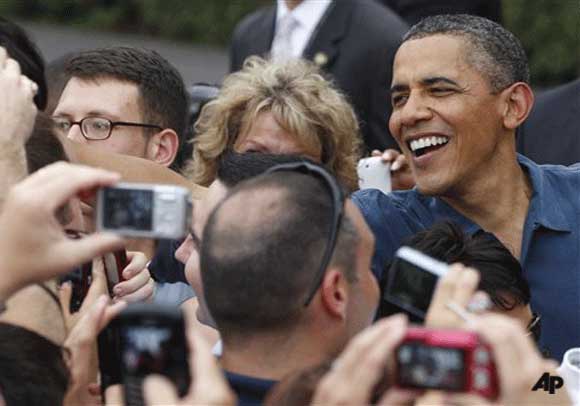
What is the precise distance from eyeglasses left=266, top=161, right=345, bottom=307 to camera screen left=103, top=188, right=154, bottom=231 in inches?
15.3

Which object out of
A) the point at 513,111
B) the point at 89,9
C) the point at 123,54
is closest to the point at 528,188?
the point at 513,111

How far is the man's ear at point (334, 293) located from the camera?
2.90 m

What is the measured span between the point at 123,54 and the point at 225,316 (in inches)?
93.2

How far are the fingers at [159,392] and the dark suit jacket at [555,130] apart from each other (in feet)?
10.7

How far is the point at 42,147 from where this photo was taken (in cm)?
346

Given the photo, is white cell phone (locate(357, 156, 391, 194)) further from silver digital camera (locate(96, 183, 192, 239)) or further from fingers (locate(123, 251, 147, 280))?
silver digital camera (locate(96, 183, 192, 239))

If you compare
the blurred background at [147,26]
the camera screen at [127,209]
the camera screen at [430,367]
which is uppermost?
the camera screen at [127,209]

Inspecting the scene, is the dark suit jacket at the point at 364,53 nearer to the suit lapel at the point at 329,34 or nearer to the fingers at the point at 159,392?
the suit lapel at the point at 329,34

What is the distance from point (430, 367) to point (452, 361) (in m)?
0.04

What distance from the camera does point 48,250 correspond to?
2693mm

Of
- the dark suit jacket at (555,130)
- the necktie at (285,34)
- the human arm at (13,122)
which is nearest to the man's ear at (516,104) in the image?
the dark suit jacket at (555,130)

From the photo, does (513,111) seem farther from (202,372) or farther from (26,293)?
(202,372)

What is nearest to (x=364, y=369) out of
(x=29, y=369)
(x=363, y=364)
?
(x=363, y=364)

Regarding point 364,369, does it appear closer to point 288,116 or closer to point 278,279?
point 278,279
